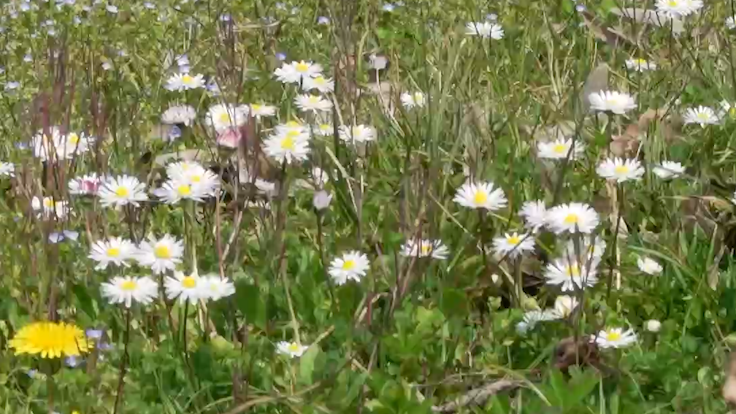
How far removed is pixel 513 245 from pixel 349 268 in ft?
0.97

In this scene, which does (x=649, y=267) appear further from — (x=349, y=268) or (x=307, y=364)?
(x=307, y=364)

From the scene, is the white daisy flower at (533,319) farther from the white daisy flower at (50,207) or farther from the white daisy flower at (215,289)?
the white daisy flower at (50,207)

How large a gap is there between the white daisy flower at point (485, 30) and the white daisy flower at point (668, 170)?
95 cm

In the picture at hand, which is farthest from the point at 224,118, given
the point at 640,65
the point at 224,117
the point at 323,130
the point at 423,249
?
the point at 640,65

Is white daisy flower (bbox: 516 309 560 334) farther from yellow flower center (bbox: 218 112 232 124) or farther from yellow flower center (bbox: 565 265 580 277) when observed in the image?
yellow flower center (bbox: 218 112 232 124)

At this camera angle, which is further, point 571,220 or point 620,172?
point 620,172

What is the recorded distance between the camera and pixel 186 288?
1.89 meters

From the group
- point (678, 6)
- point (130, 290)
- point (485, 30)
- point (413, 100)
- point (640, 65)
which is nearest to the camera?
point (130, 290)

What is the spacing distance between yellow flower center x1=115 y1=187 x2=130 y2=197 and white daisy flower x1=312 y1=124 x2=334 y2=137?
67cm

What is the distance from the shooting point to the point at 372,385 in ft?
6.22

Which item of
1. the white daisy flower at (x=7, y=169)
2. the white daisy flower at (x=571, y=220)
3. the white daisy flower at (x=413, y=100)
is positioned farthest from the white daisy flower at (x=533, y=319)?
the white daisy flower at (x=7, y=169)

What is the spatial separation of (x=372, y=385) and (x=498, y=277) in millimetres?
485

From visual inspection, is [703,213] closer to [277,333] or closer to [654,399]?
[654,399]

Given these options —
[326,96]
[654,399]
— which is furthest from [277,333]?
[326,96]
